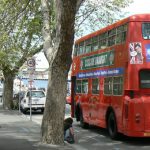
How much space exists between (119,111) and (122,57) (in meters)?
1.77

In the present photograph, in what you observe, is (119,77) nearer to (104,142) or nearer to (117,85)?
(117,85)

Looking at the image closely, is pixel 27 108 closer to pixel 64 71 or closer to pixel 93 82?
pixel 93 82

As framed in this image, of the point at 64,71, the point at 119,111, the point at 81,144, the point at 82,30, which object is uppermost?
the point at 82,30

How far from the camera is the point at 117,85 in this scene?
57.2 feet

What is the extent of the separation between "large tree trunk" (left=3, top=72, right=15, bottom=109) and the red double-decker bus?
20067 millimetres

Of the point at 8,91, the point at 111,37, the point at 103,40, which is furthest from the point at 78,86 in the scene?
the point at 8,91

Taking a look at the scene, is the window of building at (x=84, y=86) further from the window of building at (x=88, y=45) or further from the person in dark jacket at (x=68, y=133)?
the person in dark jacket at (x=68, y=133)

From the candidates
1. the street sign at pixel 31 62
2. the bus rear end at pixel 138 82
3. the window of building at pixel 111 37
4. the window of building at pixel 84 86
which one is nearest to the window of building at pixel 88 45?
the window of building at pixel 84 86

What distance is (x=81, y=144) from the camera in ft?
54.9

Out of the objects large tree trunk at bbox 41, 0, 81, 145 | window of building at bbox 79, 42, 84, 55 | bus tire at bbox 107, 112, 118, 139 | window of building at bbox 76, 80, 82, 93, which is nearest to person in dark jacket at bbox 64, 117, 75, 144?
large tree trunk at bbox 41, 0, 81, 145

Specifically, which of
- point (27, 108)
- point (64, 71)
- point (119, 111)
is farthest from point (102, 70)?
point (27, 108)

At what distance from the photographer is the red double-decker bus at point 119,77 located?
52.5 ft

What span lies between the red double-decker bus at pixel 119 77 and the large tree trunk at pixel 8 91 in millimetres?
20067

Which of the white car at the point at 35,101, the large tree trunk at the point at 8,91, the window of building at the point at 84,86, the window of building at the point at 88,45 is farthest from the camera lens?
the large tree trunk at the point at 8,91
